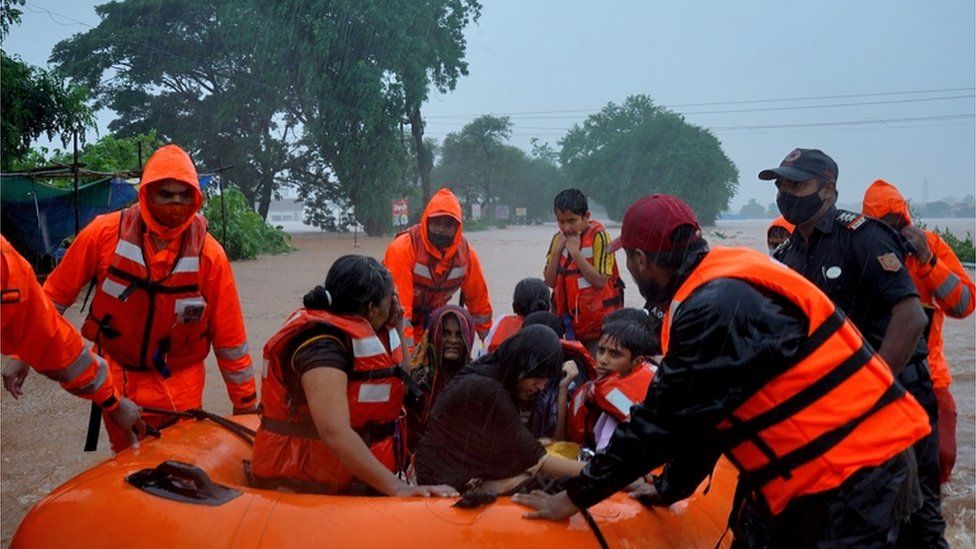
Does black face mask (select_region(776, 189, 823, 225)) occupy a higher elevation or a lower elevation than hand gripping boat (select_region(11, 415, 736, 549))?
higher

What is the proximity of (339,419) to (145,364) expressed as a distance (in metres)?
1.35

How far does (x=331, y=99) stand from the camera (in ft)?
84.2

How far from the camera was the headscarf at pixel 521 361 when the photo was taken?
2574 mm

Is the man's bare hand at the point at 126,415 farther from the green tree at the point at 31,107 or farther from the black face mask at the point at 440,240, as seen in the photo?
the green tree at the point at 31,107

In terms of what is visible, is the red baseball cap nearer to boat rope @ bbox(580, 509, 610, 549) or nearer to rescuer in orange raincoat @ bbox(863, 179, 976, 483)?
boat rope @ bbox(580, 509, 610, 549)

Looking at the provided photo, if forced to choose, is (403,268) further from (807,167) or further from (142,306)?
(807,167)

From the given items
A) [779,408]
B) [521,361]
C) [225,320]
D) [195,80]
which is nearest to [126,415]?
[225,320]

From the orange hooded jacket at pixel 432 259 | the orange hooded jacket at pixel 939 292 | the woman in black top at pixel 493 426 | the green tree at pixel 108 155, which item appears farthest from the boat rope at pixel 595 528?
the green tree at pixel 108 155

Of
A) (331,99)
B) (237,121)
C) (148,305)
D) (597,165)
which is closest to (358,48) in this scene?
(331,99)

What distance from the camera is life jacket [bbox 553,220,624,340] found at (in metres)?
4.62

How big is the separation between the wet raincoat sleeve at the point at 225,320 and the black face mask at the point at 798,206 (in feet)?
7.55

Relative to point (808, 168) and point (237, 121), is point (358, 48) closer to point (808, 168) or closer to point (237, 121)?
point (237, 121)

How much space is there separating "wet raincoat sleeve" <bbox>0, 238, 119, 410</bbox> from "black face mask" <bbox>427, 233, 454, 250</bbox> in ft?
7.63

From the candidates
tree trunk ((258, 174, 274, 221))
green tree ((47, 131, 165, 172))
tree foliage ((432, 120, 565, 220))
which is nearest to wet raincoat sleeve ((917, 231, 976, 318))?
green tree ((47, 131, 165, 172))
